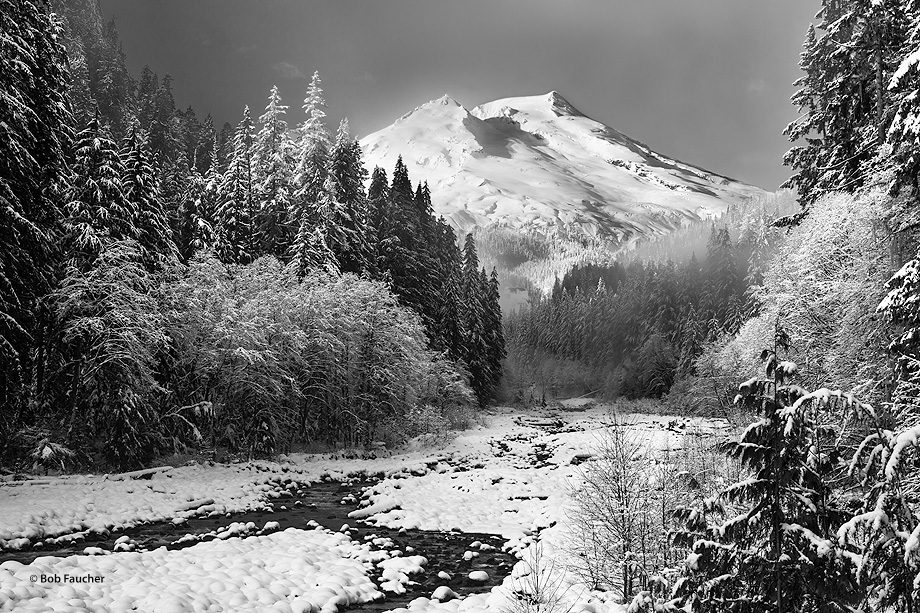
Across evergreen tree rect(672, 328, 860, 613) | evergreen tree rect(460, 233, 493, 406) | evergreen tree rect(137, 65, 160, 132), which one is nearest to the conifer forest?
evergreen tree rect(672, 328, 860, 613)

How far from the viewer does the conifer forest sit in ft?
21.6

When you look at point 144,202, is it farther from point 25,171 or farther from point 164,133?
point 164,133

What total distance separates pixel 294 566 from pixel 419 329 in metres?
28.2

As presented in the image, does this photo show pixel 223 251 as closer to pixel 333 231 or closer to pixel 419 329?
pixel 333 231

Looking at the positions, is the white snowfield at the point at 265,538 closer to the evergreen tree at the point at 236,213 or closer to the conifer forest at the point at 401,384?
the conifer forest at the point at 401,384

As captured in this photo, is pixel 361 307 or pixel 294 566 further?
pixel 361 307

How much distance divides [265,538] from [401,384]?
65.1ft

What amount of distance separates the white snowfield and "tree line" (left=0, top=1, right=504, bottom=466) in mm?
3472

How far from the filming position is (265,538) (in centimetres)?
1662

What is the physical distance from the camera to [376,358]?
3566 cm

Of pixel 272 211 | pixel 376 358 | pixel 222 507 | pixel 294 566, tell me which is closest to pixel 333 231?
pixel 272 211

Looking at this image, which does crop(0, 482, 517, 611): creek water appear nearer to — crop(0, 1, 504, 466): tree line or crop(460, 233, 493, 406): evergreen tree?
crop(0, 1, 504, 466): tree line

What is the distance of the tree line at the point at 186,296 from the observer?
1780cm

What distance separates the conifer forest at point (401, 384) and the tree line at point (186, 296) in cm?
16
